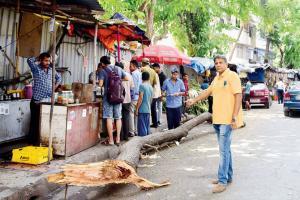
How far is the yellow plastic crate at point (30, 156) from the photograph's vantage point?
714cm

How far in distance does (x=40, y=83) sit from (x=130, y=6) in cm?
911

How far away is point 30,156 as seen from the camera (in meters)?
7.16

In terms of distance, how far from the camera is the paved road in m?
6.04

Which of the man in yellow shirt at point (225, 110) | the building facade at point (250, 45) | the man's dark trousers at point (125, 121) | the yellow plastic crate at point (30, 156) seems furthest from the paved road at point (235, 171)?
the building facade at point (250, 45)

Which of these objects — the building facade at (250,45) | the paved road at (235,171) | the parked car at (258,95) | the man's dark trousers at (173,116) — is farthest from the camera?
the building facade at (250,45)

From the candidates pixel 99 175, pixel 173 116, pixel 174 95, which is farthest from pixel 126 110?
pixel 99 175

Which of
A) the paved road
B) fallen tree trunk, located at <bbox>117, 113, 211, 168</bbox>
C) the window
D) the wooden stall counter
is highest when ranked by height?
the window

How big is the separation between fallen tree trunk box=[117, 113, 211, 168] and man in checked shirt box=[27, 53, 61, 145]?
6.02 feet

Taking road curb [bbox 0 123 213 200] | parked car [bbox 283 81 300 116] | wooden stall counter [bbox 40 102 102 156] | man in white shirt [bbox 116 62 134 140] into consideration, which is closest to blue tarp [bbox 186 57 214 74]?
parked car [bbox 283 81 300 116]

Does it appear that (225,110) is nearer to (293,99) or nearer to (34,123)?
(34,123)

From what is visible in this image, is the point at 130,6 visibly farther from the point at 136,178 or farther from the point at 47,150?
the point at 136,178

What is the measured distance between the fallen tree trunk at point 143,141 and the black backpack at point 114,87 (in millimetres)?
997

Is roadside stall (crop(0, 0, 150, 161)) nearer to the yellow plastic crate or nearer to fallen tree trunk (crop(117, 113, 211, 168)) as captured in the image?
the yellow plastic crate

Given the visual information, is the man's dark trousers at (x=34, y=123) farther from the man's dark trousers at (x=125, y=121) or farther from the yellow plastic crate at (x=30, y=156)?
the man's dark trousers at (x=125, y=121)
